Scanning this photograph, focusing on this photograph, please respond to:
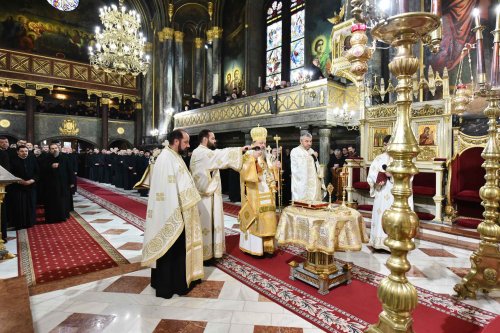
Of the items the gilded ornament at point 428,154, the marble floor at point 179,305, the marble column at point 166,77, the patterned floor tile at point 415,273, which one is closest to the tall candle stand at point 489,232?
the marble floor at point 179,305

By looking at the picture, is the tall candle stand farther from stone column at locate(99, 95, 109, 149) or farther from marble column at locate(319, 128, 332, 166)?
stone column at locate(99, 95, 109, 149)

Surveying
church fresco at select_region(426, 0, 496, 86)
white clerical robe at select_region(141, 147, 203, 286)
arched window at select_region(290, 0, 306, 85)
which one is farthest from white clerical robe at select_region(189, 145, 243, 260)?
arched window at select_region(290, 0, 306, 85)

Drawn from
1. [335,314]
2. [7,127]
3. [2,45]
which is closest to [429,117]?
[335,314]

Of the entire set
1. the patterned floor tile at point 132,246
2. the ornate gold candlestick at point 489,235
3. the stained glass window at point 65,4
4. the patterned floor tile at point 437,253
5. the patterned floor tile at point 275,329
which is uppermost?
the stained glass window at point 65,4

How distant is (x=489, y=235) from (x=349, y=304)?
158cm

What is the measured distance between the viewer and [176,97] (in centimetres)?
1808

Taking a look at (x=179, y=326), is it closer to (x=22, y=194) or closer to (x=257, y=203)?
(x=257, y=203)

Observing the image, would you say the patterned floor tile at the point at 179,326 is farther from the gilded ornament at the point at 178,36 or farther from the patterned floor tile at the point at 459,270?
the gilded ornament at the point at 178,36

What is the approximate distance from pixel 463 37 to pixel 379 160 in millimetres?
6681

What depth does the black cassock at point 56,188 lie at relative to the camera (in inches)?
255

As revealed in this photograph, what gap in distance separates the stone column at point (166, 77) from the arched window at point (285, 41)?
6154 millimetres

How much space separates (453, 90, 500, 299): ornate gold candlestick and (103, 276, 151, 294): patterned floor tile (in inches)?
131

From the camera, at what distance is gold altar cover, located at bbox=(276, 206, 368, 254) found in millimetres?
2936

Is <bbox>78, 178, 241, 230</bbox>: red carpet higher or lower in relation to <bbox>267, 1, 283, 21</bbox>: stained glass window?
lower
